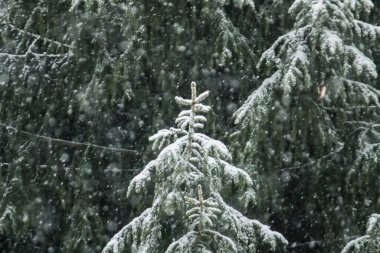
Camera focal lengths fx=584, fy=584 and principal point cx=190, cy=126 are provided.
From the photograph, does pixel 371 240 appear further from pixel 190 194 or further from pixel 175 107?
pixel 175 107

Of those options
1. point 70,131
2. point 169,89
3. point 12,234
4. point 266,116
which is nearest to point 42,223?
point 12,234

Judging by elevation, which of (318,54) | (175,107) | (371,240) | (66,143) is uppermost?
(318,54)

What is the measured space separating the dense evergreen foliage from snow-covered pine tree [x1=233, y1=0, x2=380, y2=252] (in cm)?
1

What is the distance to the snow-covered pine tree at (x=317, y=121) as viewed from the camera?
423cm

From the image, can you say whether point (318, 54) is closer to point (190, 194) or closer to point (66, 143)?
point (190, 194)

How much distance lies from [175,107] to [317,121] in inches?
52.0

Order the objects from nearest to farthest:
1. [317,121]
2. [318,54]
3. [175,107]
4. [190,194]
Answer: [190,194] < [318,54] < [317,121] < [175,107]

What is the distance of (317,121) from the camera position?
4605 millimetres

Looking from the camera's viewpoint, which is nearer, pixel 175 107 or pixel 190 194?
pixel 190 194

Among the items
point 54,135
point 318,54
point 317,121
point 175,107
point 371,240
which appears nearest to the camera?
point 371,240

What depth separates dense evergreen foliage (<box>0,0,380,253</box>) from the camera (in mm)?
4473

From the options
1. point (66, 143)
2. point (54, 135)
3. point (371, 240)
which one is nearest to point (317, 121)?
point (371, 240)

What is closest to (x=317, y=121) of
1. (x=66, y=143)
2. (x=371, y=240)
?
(x=371, y=240)

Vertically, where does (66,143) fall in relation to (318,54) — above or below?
below
